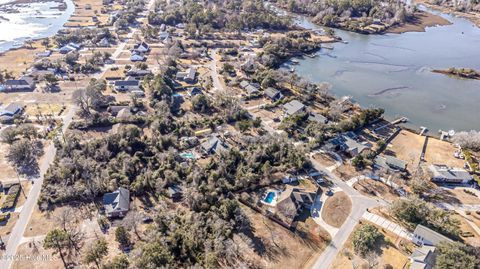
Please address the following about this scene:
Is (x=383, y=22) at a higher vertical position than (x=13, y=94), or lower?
higher

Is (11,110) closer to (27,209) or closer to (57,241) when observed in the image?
(27,209)

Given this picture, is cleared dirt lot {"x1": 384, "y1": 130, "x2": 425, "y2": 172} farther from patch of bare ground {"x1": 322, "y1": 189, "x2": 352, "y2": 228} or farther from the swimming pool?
the swimming pool

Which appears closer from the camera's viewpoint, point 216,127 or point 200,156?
point 200,156

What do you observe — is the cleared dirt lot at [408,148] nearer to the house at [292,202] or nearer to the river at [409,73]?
the river at [409,73]

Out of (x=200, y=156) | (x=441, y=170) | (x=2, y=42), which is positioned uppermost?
(x=441, y=170)

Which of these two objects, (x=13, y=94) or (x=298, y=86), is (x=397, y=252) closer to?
(x=298, y=86)

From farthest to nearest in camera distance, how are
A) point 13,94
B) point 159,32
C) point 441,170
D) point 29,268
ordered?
point 159,32, point 13,94, point 441,170, point 29,268

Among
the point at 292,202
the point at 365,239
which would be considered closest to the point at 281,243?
the point at 292,202

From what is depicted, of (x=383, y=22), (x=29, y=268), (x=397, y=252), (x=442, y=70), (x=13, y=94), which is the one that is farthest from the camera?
(x=383, y=22)

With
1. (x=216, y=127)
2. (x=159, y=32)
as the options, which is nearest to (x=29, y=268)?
(x=216, y=127)
